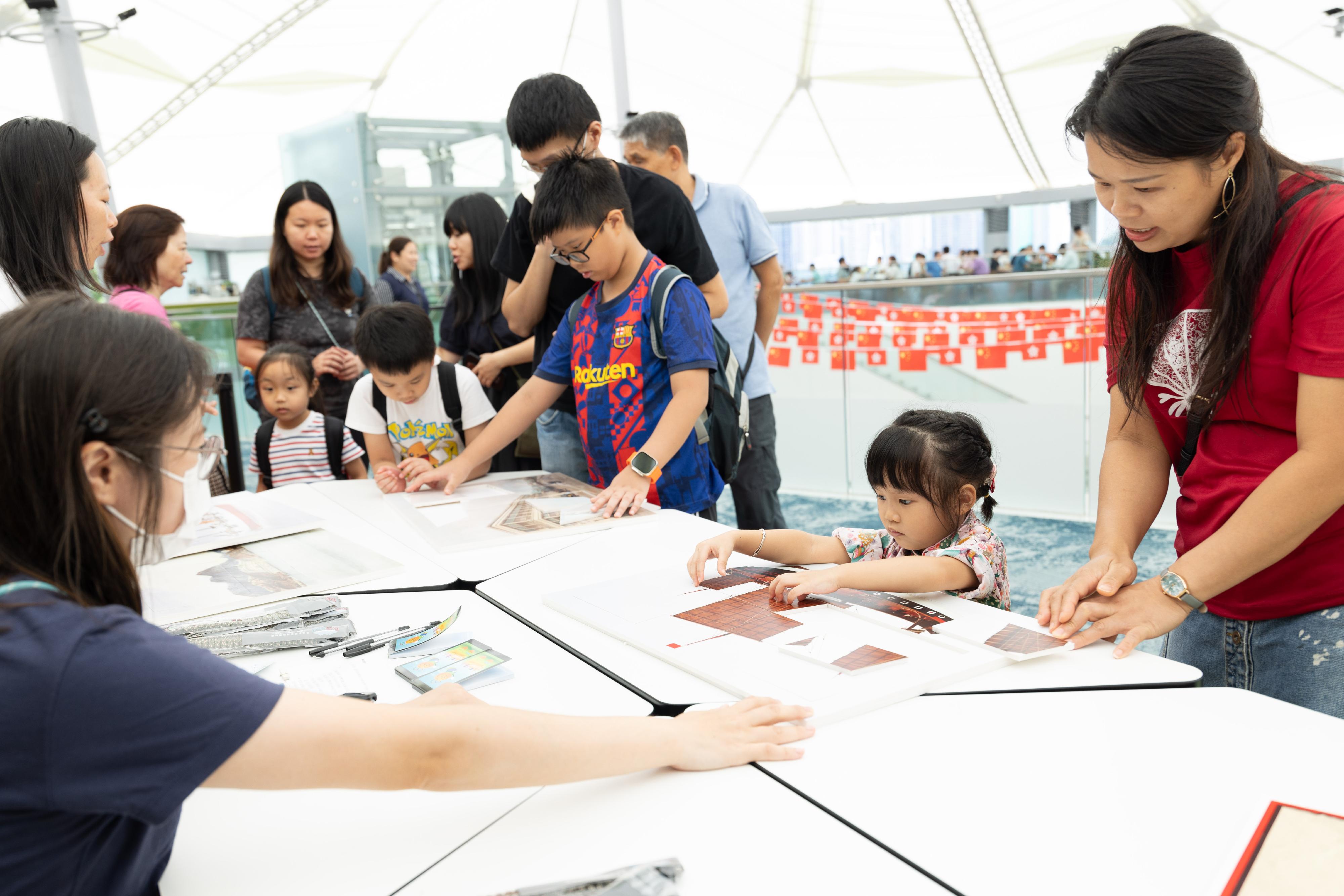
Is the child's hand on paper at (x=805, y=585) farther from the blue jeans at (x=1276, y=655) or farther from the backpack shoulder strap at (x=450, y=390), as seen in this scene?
the backpack shoulder strap at (x=450, y=390)

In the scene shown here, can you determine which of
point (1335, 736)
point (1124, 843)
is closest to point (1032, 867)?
point (1124, 843)

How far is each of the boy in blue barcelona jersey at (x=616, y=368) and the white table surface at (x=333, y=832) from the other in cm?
95

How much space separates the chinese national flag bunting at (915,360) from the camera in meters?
4.11

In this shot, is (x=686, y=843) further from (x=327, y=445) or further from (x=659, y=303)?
(x=327, y=445)

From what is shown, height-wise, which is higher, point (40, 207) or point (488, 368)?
point (40, 207)

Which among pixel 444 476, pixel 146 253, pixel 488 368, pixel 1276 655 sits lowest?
pixel 1276 655

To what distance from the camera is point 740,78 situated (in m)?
20.0

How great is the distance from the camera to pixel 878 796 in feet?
2.63

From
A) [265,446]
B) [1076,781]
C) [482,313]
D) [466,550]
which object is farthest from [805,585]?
[265,446]

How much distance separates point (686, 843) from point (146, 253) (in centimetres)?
278

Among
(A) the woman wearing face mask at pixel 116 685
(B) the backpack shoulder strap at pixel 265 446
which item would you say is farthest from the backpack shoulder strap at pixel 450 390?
(A) the woman wearing face mask at pixel 116 685

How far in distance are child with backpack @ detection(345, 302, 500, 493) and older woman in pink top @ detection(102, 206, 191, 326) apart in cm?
87

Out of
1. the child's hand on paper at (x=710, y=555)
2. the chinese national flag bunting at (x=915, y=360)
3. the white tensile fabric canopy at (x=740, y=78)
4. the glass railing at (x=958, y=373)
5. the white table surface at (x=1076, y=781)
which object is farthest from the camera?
the white tensile fabric canopy at (x=740, y=78)

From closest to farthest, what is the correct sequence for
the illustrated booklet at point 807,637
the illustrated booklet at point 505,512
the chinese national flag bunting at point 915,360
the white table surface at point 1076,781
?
the white table surface at point 1076,781 < the illustrated booklet at point 807,637 < the illustrated booklet at point 505,512 < the chinese national flag bunting at point 915,360
